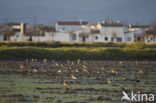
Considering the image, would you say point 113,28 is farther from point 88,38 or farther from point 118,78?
point 118,78

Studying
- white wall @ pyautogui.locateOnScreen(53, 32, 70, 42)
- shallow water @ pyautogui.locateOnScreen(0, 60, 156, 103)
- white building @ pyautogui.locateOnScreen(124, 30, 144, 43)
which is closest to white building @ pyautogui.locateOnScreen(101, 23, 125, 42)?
white building @ pyautogui.locateOnScreen(124, 30, 144, 43)

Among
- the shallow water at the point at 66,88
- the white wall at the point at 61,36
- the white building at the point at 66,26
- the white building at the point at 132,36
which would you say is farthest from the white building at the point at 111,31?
the shallow water at the point at 66,88

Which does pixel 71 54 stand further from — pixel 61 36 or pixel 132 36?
pixel 61 36

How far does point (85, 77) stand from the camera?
26500mm

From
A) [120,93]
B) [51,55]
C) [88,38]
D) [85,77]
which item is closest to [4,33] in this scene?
[88,38]

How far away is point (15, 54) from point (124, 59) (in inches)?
514

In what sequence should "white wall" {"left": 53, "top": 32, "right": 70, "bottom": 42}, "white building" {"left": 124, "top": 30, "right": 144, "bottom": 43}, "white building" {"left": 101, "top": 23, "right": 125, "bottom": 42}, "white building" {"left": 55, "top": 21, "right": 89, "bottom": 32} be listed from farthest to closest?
1. "white building" {"left": 55, "top": 21, "right": 89, "bottom": 32}
2. "white wall" {"left": 53, "top": 32, "right": 70, "bottom": 42}
3. "white building" {"left": 101, "top": 23, "right": 125, "bottom": 42}
4. "white building" {"left": 124, "top": 30, "right": 144, "bottom": 43}

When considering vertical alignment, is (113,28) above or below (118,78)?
above

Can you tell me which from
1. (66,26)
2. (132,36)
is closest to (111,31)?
(132,36)

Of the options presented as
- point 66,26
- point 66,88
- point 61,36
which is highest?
point 66,26

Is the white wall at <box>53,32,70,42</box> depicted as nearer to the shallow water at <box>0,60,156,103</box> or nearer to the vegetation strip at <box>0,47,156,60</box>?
the vegetation strip at <box>0,47,156,60</box>

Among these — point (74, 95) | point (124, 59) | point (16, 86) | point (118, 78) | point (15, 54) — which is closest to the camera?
point (74, 95)

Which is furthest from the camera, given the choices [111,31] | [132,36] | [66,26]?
Result: [66,26]

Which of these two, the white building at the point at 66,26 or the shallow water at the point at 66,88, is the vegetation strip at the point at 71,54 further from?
the white building at the point at 66,26
